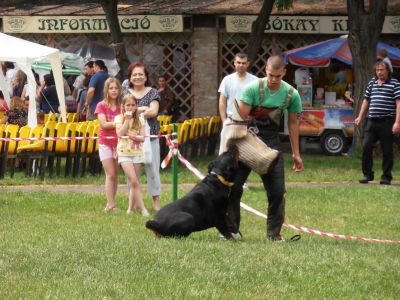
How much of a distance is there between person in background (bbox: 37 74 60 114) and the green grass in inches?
371

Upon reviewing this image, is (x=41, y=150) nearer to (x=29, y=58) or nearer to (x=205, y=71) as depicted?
(x=29, y=58)

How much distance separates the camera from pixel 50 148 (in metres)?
16.3

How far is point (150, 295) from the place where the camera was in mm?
6930

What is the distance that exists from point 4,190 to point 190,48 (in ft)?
36.8

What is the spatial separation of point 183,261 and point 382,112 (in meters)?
7.83

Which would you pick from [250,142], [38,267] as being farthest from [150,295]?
[250,142]

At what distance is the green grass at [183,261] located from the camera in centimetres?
715

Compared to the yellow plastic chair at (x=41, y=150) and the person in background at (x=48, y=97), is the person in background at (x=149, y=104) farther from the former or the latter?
the person in background at (x=48, y=97)

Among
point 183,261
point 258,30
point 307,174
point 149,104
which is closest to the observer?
point 183,261

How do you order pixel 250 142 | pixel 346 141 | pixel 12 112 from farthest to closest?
pixel 346 141 < pixel 12 112 < pixel 250 142

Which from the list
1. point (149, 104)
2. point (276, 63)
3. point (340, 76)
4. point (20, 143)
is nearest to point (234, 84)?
point (149, 104)

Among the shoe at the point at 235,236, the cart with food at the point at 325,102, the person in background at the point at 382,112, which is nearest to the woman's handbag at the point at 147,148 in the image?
the shoe at the point at 235,236

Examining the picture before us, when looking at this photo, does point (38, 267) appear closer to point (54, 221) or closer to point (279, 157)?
point (279, 157)

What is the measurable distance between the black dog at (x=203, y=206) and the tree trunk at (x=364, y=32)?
1100cm
